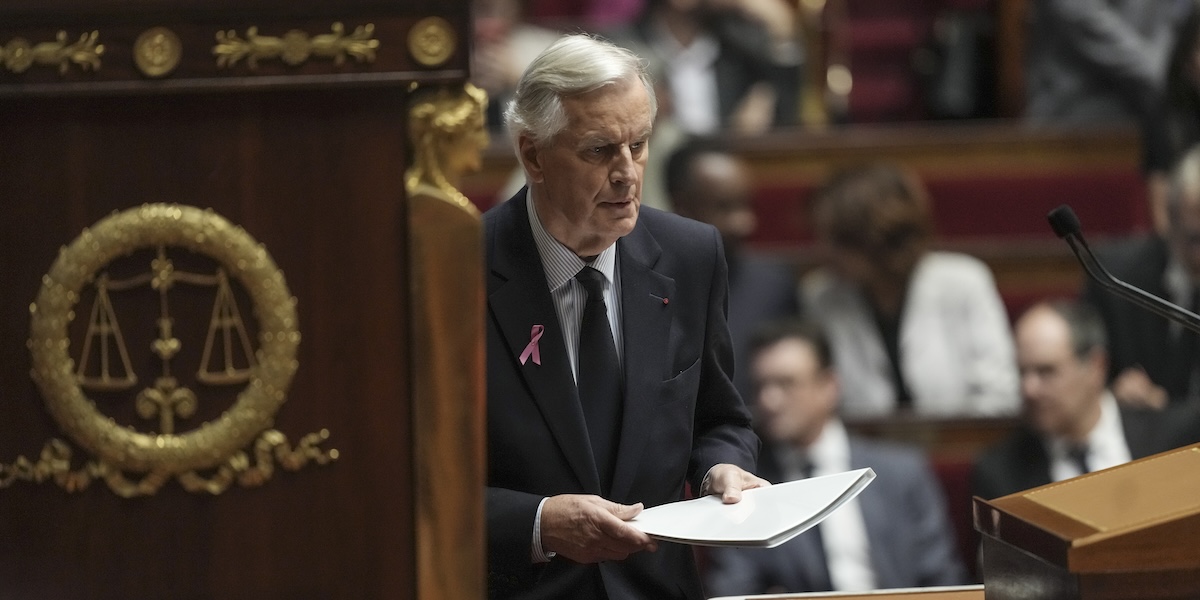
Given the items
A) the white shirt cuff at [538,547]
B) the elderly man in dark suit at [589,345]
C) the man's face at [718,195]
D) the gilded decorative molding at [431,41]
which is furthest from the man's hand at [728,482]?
the man's face at [718,195]

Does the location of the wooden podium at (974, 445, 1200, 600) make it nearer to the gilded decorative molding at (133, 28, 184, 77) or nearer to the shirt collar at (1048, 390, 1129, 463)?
the gilded decorative molding at (133, 28, 184, 77)

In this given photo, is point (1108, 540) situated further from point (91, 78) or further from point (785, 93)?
point (785, 93)

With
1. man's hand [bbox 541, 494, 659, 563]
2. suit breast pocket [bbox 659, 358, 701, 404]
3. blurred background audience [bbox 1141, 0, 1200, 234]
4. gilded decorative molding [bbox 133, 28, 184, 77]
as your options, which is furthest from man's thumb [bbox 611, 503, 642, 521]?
blurred background audience [bbox 1141, 0, 1200, 234]

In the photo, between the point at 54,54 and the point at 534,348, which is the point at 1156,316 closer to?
the point at 534,348

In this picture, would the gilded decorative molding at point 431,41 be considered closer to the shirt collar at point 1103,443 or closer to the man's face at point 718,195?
the shirt collar at point 1103,443

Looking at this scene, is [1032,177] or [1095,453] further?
[1032,177]

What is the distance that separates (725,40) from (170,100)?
249 centimetres

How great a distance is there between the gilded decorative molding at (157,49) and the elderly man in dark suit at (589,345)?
0.93 feet

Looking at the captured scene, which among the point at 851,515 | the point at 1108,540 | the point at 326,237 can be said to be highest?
the point at 326,237

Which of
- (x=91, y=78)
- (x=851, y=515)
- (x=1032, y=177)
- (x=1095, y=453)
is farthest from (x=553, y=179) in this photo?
(x=1032, y=177)

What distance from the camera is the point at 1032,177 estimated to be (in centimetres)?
298

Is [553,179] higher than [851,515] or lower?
higher

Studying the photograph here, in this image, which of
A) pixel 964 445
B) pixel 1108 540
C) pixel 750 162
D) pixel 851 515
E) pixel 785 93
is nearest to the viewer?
pixel 1108 540

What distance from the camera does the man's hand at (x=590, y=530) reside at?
0.81 metres
